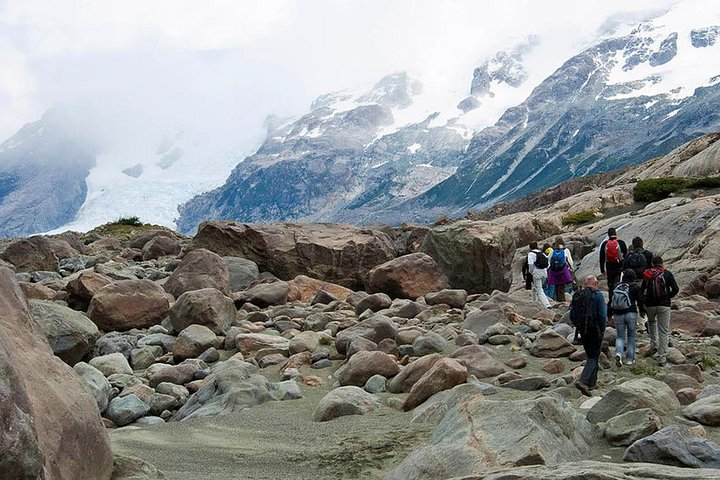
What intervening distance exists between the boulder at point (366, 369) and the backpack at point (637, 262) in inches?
250

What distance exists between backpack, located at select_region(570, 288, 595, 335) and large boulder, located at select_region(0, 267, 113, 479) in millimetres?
8834

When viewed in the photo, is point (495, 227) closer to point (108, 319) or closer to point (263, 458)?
point (108, 319)

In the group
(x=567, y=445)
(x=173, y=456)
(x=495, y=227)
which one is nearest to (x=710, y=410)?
(x=567, y=445)

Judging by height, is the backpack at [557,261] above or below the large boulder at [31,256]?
below

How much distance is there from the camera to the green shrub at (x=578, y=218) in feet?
149

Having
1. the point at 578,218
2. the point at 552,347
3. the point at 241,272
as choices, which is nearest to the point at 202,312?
the point at 552,347

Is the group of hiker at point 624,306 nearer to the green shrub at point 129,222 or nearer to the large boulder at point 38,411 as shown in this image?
the large boulder at point 38,411

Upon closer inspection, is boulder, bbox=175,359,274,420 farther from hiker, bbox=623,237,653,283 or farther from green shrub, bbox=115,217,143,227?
green shrub, bbox=115,217,143,227

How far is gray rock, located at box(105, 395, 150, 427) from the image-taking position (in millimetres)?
11055

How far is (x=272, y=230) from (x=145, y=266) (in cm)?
624

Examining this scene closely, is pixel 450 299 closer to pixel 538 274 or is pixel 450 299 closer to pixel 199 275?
pixel 538 274

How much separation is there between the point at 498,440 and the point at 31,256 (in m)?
29.7

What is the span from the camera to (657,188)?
4809 centimetres

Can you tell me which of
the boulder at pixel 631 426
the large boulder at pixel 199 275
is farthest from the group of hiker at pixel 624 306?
the large boulder at pixel 199 275
